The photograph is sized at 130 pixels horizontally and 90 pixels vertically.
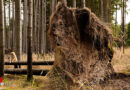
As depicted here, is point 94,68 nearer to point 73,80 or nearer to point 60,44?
point 73,80

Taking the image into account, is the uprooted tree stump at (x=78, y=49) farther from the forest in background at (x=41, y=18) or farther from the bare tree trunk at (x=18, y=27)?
the bare tree trunk at (x=18, y=27)

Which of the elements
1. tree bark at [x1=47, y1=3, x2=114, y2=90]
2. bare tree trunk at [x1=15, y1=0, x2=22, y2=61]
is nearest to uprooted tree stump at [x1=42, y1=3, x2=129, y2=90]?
tree bark at [x1=47, y1=3, x2=114, y2=90]

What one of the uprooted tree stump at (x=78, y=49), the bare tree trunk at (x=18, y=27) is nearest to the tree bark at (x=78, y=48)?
the uprooted tree stump at (x=78, y=49)

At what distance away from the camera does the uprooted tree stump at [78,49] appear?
13.3 ft

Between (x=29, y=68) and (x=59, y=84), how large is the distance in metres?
1.41

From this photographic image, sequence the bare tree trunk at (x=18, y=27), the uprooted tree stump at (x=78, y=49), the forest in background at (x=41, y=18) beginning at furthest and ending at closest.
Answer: the forest in background at (x=41, y=18), the bare tree trunk at (x=18, y=27), the uprooted tree stump at (x=78, y=49)

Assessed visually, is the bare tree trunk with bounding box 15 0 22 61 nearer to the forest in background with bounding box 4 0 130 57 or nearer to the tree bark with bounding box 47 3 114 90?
the forest in background with bounding box 4 0 130 57

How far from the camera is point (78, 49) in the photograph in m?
4.41

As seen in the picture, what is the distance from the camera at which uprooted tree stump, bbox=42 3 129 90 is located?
13.3 ft

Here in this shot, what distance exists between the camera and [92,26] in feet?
14.9

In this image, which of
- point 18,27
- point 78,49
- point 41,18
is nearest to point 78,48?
point 78,49

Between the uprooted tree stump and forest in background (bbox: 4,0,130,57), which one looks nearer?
the uprooted tree stump

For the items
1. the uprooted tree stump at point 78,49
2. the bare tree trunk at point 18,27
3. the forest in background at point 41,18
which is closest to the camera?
the uprooted tree stump at point 78,49

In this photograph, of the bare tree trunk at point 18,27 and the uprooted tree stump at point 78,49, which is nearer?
the uprooted tree stump at point 78,49
